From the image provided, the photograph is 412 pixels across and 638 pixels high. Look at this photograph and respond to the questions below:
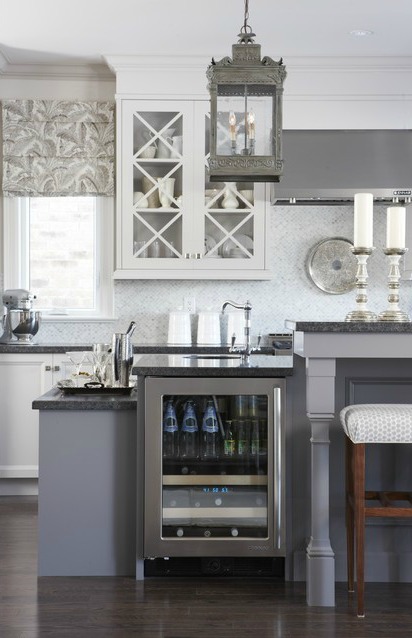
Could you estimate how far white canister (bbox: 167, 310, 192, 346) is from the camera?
564 cm

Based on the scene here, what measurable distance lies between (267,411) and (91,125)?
9.81ft

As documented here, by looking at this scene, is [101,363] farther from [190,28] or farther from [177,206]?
[190,28]

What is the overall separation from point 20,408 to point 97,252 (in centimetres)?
124

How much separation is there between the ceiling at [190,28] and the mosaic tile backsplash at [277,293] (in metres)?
1.06

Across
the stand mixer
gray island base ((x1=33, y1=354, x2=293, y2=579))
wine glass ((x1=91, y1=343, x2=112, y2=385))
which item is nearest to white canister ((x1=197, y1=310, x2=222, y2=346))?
the stand mixer

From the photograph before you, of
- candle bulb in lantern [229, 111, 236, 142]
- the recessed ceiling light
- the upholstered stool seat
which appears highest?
the recessed ceiling light

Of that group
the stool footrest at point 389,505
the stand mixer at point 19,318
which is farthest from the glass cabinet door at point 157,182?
the stool footrest at point 389,505

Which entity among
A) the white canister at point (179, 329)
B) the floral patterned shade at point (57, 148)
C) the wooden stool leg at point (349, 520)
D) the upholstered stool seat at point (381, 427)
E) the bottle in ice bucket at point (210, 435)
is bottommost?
the wooden stool leg at point (349, 520)

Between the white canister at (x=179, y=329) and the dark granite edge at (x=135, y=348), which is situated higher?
the white canister at (x=179, y=329)

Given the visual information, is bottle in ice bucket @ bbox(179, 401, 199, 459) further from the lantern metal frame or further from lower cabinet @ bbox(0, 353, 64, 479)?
lower cabinet @ bbox(0, 353, 64, 479)

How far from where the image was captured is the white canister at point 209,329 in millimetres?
5621

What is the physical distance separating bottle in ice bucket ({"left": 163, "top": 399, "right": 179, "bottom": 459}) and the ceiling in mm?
2264

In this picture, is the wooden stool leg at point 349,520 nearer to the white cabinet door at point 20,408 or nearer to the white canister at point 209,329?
the white canister at point 209,329

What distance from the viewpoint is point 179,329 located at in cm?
566
